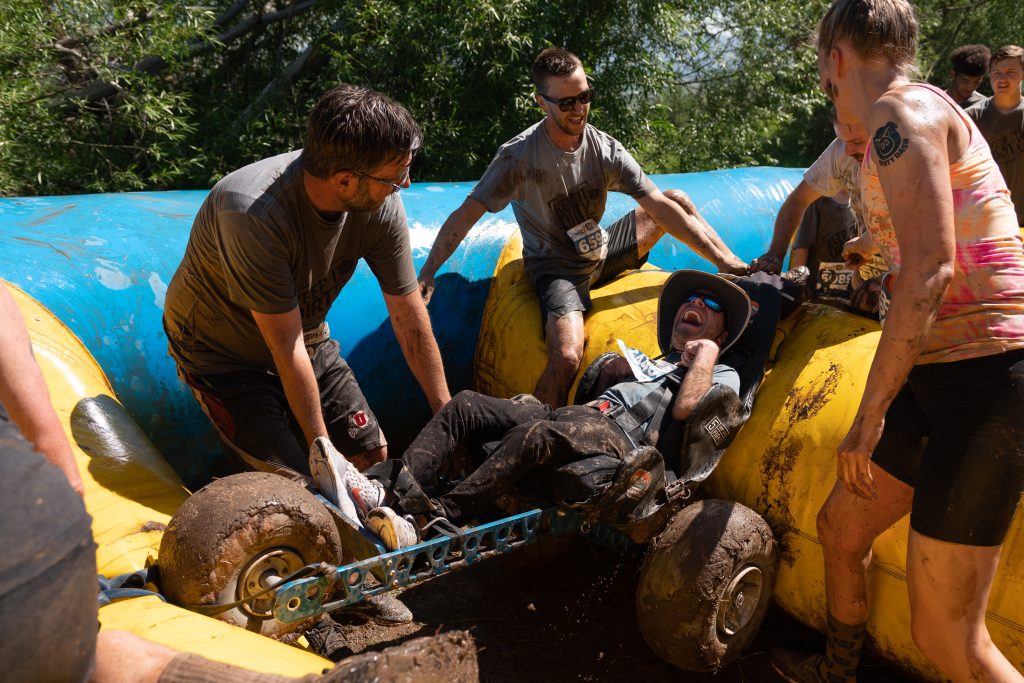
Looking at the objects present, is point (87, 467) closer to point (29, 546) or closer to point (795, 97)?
point (29, 546)

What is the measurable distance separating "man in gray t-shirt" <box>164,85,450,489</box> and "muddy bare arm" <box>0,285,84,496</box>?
3.19 feet

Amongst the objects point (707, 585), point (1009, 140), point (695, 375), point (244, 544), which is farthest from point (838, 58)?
point (1009, 140)

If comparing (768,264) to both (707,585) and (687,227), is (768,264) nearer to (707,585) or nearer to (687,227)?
(687,227)

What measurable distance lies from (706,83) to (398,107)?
28.0ft

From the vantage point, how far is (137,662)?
1.60 meters

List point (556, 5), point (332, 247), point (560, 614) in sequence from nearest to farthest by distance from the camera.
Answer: point (332, 247) < point (560, 614) < point (556, 5)

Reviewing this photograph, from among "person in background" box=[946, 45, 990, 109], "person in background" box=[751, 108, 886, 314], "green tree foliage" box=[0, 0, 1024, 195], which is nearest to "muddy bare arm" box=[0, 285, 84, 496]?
"person in background" box=[751, 108, 886, 314]

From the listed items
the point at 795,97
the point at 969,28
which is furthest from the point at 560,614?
the point at 969,28

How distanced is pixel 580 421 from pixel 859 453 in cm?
114

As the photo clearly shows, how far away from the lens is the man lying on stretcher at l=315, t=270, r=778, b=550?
112 inches

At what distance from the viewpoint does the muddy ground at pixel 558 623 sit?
317 centimetres

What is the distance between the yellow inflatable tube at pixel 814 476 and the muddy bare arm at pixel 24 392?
2247 millimetres

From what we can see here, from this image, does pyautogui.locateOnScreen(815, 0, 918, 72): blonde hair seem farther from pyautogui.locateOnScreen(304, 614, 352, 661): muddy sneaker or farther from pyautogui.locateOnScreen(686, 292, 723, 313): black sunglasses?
pyautogui.locateOnScreen(304, 614, 352, 661): muddy sneaker

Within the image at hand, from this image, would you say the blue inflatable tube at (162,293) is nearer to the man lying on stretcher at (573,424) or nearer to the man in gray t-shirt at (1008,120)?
the man lying on stretcher at (573,424)
